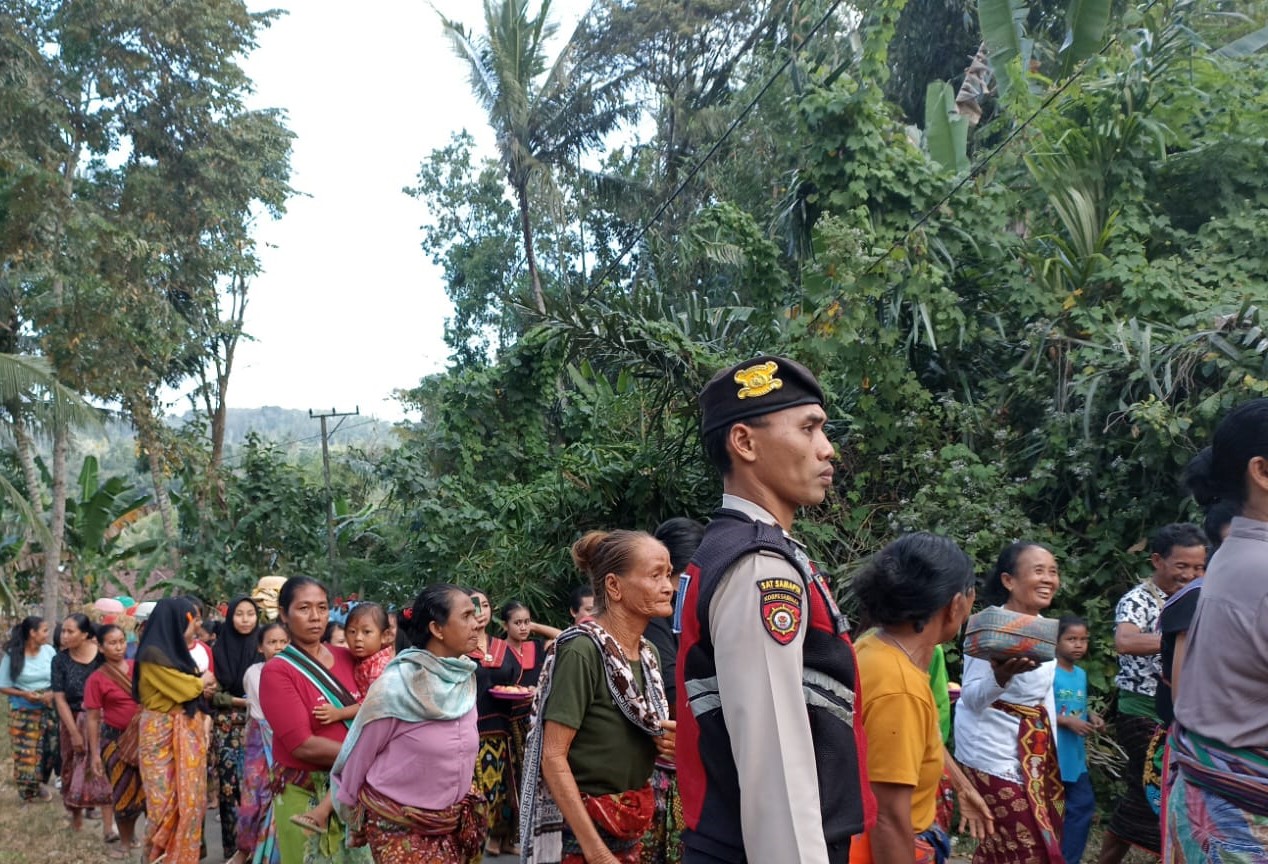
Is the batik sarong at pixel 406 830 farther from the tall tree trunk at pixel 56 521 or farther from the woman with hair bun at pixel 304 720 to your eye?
the tall tree trunk at pixel 56 521

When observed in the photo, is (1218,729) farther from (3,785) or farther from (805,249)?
(3,785)

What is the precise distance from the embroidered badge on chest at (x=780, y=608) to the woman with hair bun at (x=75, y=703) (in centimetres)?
888

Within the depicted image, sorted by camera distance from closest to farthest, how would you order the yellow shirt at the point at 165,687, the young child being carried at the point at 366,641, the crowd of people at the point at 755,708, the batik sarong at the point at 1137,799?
the crowd of people at the point at 755,708 < the young child being carried at the point at 366,641 < the batik sarong at the point at 1137,799 < the yellow shirt at the point at 165,687

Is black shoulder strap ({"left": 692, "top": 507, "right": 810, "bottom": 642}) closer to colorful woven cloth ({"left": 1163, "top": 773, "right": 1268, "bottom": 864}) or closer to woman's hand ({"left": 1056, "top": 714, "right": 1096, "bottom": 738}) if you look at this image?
colorful woven cloth ({"left": 1163, "top": 773, "right": 1268, "bottom": 864})

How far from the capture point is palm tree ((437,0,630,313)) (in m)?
24.0

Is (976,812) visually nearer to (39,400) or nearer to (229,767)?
(229,767)

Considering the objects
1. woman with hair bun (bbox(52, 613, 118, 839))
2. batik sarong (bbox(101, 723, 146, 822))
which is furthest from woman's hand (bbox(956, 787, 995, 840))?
woman with hair bun (bbox(52, 613, 118, 839))

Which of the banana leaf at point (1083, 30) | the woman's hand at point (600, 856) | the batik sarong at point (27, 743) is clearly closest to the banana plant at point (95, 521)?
the batik sarong at point (27, 743)

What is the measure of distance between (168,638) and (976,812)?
4.90 meters

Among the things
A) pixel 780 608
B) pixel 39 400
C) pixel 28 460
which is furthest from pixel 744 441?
pixel 28 460

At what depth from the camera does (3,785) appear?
1274 cm

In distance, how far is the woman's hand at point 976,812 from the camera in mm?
4520

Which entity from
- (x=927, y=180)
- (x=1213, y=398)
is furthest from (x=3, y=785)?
(x=1213, y=398)

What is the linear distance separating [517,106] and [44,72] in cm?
844
